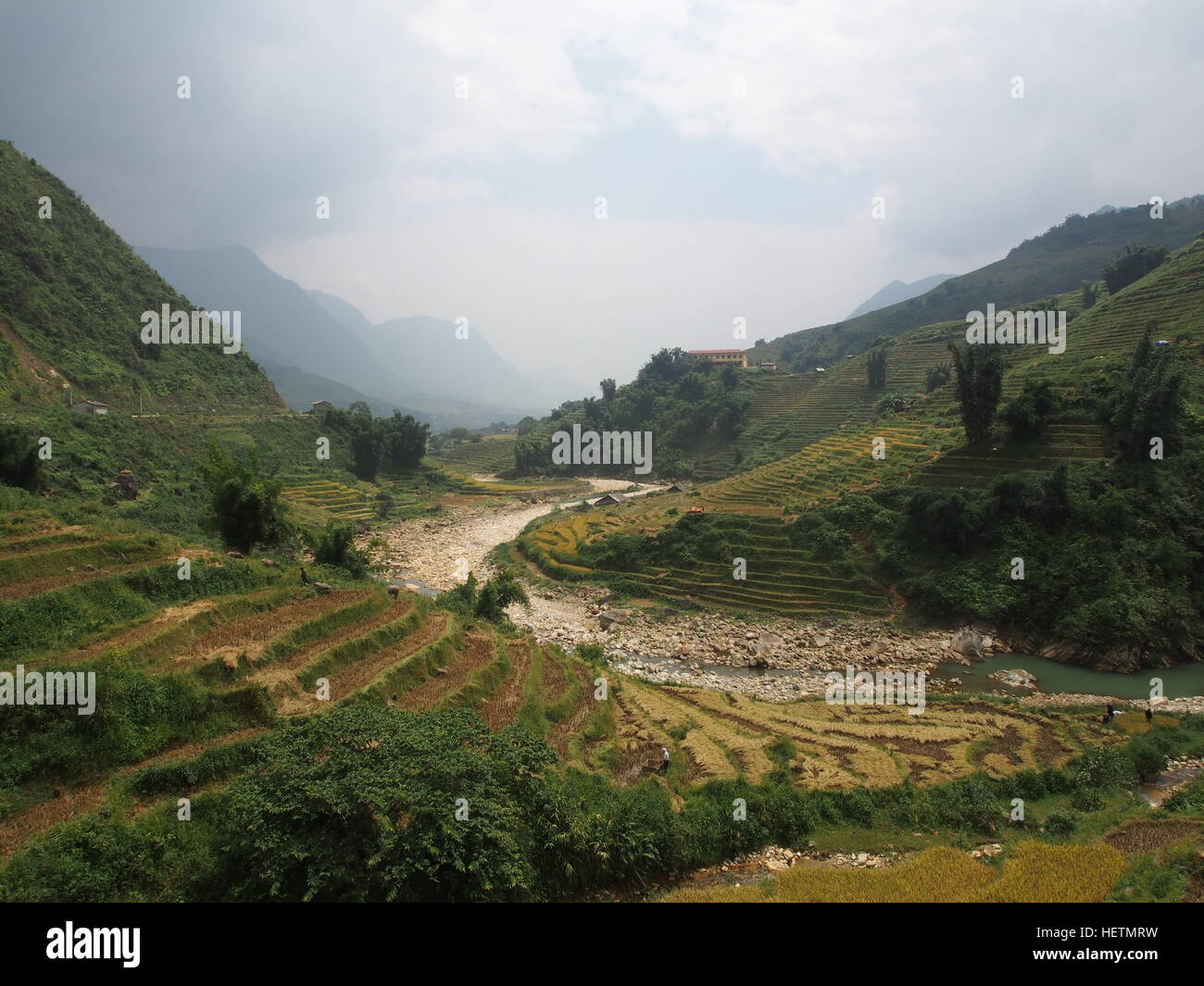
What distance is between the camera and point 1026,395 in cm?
3844

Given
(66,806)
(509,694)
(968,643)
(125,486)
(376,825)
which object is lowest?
(968,643)

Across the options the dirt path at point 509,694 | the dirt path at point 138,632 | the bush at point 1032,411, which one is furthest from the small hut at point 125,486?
the bush at point 1032,411

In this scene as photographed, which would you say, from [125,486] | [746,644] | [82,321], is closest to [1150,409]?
[746,644]

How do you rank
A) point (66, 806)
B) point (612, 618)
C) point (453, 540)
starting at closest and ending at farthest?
point (66, 806)
point (612, 618)
point (453, 540)

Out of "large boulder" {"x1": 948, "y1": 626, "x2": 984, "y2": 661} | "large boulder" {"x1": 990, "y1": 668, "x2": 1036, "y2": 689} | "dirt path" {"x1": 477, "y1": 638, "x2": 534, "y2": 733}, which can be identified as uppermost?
"dirt path" {"x1": 477, "y1": 638, "x2": 534, "y2": 733}

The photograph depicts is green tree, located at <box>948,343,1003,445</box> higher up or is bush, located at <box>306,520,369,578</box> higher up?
green tree, located at <box>948,343,1003,445</box>

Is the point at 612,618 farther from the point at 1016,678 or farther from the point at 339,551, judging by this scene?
the point at 1016,678

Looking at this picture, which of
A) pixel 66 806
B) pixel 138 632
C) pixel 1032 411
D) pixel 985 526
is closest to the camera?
pixel 66 806

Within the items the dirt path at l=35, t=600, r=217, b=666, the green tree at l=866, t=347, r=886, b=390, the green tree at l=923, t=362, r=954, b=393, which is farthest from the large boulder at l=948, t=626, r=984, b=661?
the green tree at l=866, t=347, r=886, b=390

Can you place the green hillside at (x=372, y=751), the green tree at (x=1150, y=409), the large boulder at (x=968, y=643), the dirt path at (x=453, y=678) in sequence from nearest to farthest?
the green hillside at (x=372, y=751), the dirt path at (x=453, y=678), the large boulder at (x=968, y=643), the green tree at (x=1150, y=409)

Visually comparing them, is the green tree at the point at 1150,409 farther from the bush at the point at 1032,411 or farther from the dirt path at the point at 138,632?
the dirt path at the point at 138,632

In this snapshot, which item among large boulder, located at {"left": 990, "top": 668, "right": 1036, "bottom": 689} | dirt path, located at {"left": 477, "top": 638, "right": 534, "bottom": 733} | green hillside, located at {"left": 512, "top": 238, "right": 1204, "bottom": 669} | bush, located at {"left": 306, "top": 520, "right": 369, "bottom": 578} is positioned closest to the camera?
dirt path, located at {"left": 477, "top": 638, "right": 534, "bottom": 733}

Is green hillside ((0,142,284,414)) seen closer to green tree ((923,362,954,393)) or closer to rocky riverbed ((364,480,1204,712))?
rocky riverbed ((364,480,1204,712))
